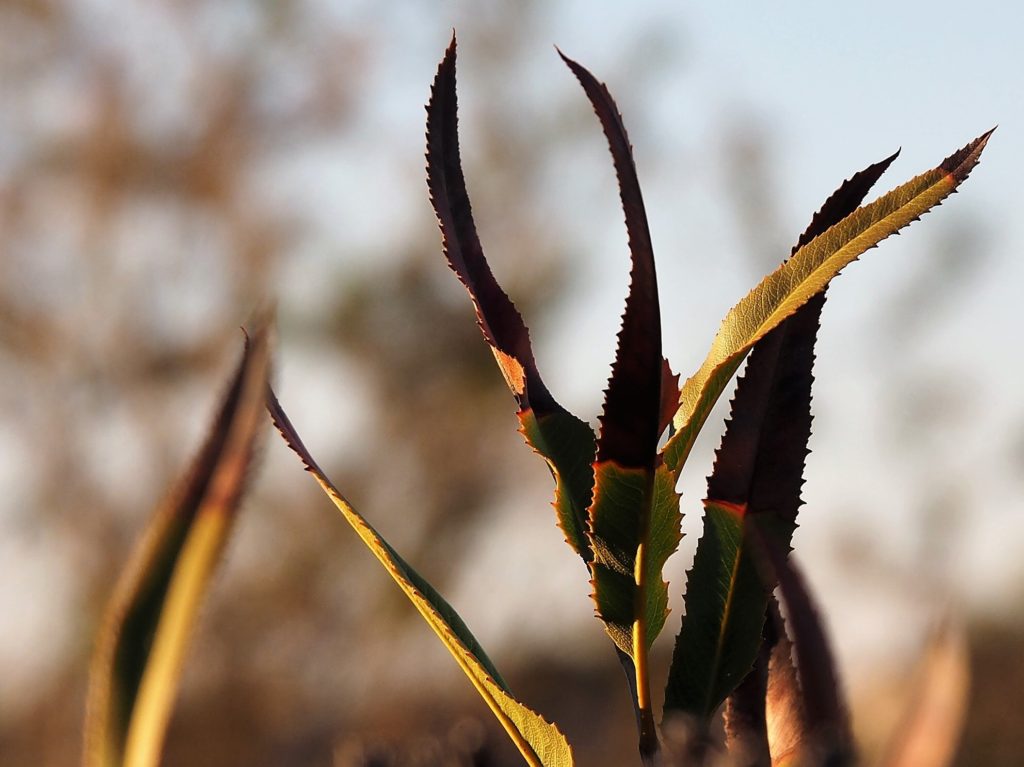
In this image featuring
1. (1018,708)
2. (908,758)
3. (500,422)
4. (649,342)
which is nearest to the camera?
(908,758)

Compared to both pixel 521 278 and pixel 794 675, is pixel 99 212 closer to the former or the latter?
pixel 521 278

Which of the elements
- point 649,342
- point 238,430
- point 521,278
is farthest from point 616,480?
point 521,278

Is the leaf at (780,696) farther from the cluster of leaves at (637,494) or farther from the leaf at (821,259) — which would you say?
the leaf at (821,259)

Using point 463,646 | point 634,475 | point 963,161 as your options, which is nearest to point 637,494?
point 634,475

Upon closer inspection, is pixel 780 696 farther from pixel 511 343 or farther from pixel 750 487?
pixel 511 343

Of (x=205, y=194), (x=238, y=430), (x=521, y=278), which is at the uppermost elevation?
(x=205, y=194)

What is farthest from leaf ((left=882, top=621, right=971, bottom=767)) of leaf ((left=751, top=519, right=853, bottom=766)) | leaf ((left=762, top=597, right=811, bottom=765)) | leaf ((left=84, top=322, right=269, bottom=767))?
leaf ((left=84, top=322, right=269, bottom=767))
